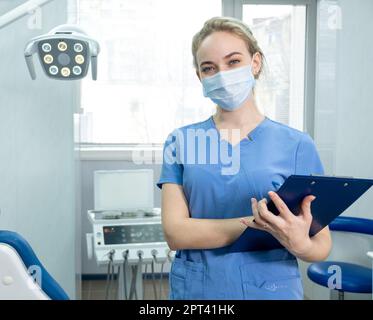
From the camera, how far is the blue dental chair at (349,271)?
1.54 metres

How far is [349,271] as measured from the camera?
65.7 inches

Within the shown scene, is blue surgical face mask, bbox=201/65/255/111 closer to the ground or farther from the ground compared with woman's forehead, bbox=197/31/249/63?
closer to the ground

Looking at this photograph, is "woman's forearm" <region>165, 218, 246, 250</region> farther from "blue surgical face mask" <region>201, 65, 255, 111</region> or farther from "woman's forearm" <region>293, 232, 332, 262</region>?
"blue surgical face mask" <region>201, 65, 255, 111</region>

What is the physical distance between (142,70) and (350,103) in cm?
106

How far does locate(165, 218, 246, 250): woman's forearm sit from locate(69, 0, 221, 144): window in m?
1.84

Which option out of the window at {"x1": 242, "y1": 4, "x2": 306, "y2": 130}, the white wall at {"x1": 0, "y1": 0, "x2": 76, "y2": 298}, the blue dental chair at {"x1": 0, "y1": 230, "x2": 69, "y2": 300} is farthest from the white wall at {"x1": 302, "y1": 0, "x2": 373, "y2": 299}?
the blue dental chair at {"x1": 0, "y1": 230, "x2": 69, "y2": 300}

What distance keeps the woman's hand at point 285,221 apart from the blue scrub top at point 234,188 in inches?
3.9

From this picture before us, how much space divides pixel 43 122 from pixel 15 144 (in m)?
0.17

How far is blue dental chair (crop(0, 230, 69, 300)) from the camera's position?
385 millimetres

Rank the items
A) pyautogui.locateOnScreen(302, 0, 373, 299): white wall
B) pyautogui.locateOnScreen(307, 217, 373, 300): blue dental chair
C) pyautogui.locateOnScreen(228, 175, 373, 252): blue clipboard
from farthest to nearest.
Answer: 1. pyautogui.locateOnScreen(302, 0, 373, 299): white wall
2. pyautogui.locateOnScreen(307, 217, 373, 300): blue dental chair
3. pyautogui.locateOnScreen(228, 175, 373, 252): blue clipboard

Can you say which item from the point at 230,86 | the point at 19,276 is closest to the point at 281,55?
the point at 230,86

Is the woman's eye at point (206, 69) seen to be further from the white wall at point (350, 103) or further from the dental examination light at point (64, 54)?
the white wall at point (350, 103)

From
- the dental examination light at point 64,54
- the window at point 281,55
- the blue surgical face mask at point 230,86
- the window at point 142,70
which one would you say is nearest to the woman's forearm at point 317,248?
the blue surgical face mask at point 230,86
